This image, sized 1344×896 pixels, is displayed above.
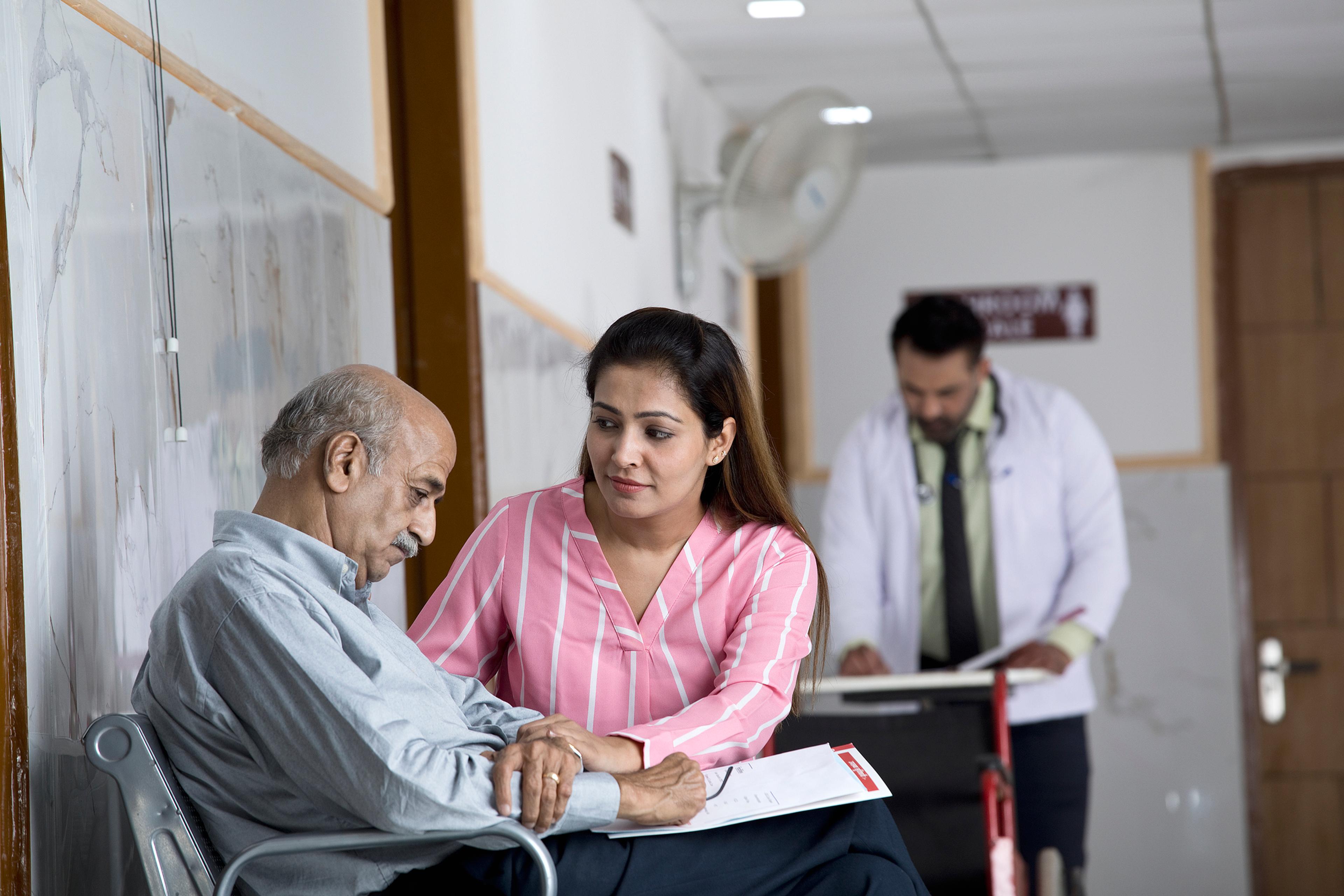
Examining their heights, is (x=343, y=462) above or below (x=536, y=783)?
above

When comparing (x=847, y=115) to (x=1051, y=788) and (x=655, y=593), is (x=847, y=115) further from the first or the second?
(x=655, y=593)

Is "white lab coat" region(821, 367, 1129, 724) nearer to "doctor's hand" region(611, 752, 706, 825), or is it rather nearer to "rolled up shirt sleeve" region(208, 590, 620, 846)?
"doctor's hand" region(611, 752, 706, 825)

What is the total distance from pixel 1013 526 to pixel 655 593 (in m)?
1.76

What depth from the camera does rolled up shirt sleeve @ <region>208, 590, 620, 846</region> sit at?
1425mm

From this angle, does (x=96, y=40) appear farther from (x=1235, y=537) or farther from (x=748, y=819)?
(x=1235, y=537)

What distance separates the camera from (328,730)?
1430mm

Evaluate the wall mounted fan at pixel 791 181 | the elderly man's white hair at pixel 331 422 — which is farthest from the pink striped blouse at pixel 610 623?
the wall mounted fan at pixel 791 181

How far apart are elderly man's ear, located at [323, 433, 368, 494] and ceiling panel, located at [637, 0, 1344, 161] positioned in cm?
271

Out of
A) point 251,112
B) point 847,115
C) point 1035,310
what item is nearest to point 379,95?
point 251,112

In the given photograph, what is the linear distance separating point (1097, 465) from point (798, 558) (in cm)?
174

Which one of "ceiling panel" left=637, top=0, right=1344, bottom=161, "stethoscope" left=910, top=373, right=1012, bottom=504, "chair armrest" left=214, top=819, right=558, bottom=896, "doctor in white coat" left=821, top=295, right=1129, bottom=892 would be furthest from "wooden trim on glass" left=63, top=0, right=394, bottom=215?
"ceiling panel" left=637, top=0, right=1344, bottom=161

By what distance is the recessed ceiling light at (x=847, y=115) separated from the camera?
3922 mm

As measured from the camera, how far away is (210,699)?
146 cm

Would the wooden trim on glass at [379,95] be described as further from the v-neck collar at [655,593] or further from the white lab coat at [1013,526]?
the white lab coat at [1013,526]
